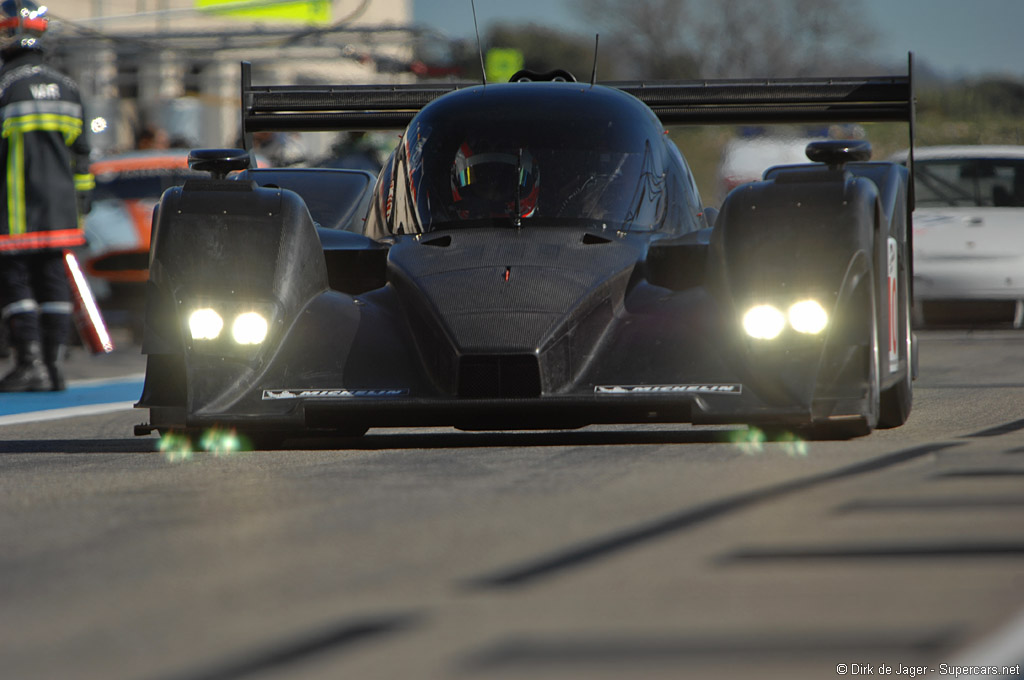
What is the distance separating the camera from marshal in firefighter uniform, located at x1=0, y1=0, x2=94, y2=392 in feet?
36.1

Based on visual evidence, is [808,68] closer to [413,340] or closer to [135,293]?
[135,293]

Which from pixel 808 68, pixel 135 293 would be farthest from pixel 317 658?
pixel 808 68

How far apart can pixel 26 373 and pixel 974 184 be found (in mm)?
7824

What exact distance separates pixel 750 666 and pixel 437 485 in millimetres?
2352

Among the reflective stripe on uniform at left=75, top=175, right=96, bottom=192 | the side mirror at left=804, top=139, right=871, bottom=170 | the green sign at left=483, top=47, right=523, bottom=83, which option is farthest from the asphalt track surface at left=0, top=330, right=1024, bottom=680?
the green sign at left=483, top=47, right=523, bottom=83

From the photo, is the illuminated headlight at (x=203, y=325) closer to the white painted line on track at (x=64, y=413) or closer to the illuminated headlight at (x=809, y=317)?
the illuminated headlight at (x=809, y=317)

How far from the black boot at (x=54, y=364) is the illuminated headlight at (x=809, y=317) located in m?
6.28

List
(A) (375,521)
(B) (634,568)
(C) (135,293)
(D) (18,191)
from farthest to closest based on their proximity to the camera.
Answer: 1. (C) (135,293)
2. (D) (18,191)
3. (A) (375,521)
4. (B) (634,568)

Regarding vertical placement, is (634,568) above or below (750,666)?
above

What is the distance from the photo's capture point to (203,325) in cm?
614

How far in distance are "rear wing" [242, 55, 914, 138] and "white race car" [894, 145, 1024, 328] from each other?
17.5 ft

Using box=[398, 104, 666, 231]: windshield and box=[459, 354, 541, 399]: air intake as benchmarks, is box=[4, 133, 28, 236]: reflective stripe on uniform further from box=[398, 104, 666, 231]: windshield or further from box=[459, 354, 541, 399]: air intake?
box=[459, 354, 541, 399]: air intake

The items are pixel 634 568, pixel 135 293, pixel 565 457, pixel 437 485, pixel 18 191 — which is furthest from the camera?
pixel 135 293

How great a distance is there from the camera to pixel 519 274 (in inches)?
242
